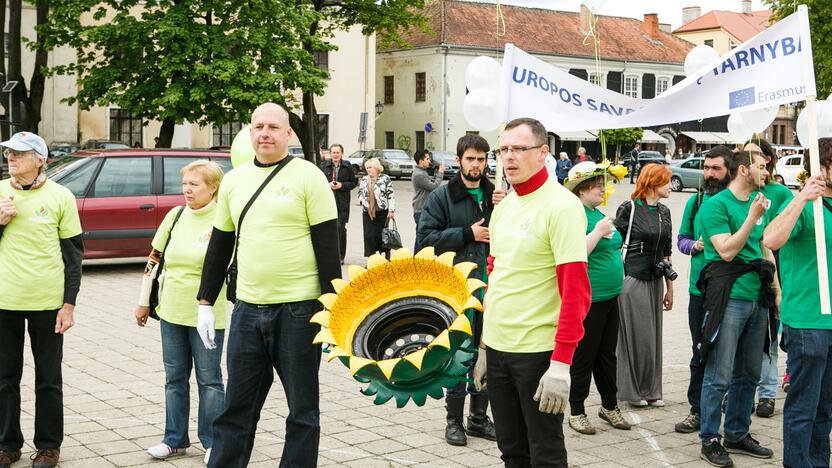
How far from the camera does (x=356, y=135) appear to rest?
169 feet

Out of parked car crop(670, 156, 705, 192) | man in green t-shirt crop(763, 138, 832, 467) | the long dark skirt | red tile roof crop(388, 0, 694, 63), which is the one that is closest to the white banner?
man in green t-shirt crop(763, 138, 832, 467)

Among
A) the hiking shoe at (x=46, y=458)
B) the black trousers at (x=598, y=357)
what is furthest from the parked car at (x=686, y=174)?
the hiking shoe at (x=46, y=458)

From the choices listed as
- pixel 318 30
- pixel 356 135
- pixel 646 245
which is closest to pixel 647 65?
pixel 356 135

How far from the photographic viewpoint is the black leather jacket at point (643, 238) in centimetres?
745

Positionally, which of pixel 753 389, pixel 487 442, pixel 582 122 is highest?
pixel 582 122

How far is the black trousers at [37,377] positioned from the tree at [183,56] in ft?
66.6

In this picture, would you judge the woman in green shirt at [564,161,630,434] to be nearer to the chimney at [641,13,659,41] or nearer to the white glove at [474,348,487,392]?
the white glove at [474,348,487,392]

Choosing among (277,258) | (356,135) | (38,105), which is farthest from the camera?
(356,135)

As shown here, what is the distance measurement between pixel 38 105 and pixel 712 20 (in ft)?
217

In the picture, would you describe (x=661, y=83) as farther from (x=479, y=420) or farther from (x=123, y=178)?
(x=479, y=420)

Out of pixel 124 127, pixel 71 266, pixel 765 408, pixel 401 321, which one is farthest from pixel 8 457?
pixel 124 127

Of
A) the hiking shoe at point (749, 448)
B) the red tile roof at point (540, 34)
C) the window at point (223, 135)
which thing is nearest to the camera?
the hiking shoe at point (749, 448)

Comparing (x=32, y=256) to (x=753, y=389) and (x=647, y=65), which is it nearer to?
(x=753, y=389)

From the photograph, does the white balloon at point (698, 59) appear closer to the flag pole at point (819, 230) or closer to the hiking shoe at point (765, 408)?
the hiking shoe at point (765, 408)
